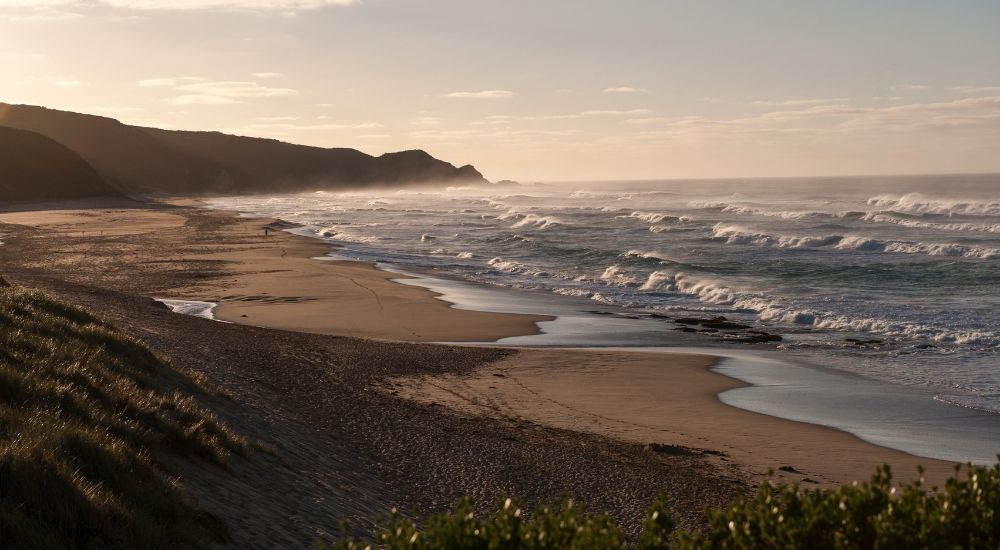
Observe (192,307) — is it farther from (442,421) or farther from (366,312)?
(442,421)

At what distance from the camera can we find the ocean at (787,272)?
2048 cm

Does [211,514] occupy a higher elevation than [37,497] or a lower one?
lower

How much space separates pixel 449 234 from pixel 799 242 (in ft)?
77.2

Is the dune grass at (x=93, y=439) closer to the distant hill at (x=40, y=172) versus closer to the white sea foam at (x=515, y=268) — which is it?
the white sea foam at (x=515, y=268)

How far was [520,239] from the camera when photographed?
174 feet

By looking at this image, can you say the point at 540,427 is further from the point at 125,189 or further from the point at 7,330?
the point at 125,189

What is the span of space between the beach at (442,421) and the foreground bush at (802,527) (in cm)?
60

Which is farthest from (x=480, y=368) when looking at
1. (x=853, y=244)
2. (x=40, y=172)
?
(x=40, y=172)

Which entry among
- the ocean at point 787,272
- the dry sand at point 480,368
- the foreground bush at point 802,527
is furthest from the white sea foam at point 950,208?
the foreground bush at point 802,527

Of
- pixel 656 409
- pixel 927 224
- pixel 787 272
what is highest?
pixel 927 224

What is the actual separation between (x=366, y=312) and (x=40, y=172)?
9178 centimetres

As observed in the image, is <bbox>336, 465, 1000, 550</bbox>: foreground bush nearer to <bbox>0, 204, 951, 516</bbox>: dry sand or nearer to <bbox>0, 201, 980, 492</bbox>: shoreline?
<bbox>0, 204, 951, 516</bbox>: dry sand

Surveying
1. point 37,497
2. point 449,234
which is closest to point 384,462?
point 37,497

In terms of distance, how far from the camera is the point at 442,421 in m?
13.1
